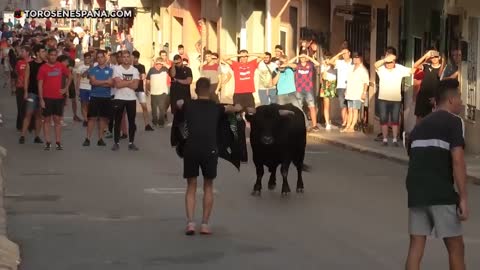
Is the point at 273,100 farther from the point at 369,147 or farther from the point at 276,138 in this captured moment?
the point at 276,138

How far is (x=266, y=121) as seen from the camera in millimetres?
16344

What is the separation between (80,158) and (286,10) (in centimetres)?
1753

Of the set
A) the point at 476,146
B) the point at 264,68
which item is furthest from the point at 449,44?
the point at 264,68

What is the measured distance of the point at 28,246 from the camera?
12297 mm

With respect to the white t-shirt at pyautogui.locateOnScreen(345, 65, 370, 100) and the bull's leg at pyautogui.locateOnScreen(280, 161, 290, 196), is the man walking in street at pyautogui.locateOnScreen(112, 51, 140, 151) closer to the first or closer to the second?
the white t-shirt at pyautogui.locateOnScreen(345, 65, 370, 100)

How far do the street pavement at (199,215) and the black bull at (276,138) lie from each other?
0.38m

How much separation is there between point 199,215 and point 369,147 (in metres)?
9.71

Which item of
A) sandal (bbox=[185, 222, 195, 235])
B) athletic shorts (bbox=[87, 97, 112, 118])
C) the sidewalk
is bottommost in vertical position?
the sidewalk

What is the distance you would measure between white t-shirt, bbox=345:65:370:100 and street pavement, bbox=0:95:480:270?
201 inches

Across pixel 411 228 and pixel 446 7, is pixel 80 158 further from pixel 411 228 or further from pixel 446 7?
pixel 411 228

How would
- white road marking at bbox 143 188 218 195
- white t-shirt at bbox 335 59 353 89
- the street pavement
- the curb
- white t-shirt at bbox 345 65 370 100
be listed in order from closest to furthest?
the curb < the street pavement < white road marking at bbox 143 188 218 195 < white t-shirt at bbox 345 65 370 100 < white t-shirt at bbox 335 59 353 89

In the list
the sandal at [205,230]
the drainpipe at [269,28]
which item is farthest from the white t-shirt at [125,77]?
the drainpipe at [269,28]

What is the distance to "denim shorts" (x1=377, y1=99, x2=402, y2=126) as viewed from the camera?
24.4 m

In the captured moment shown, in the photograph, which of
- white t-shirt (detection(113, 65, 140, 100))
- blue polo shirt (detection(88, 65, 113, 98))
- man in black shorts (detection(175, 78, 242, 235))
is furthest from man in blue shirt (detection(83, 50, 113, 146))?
man in black shorts (detection(175, 78, 242, 235))
